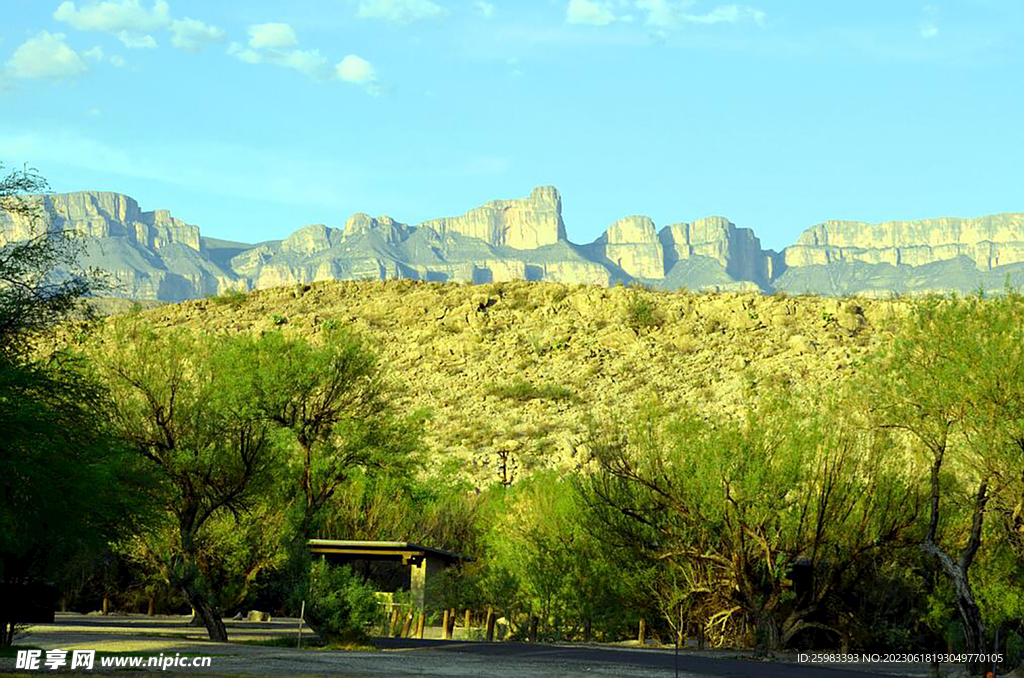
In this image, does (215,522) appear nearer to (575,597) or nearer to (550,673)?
(575,597)

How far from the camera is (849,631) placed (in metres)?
36.7

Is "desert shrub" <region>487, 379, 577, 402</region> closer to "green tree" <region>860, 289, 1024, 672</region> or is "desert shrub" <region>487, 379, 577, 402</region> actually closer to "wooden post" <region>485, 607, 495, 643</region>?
"wooden post" <region>485, 607, 495, 643</region>

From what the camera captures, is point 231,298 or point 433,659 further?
point 231,298

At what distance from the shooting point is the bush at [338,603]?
33656 mm

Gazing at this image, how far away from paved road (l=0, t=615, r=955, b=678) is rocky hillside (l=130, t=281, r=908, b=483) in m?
29.6

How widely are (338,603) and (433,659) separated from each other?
4516 millimetres

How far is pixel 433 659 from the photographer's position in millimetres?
30359

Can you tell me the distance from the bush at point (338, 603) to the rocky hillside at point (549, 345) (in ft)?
101

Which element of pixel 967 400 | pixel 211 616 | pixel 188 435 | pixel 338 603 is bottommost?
pixel 211 616

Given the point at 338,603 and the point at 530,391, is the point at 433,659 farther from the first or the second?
the point at 530,391

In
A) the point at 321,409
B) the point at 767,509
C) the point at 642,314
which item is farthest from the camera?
the point at 642,314

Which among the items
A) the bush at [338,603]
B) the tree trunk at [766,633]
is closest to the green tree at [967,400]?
the tree trunk at [766,633]

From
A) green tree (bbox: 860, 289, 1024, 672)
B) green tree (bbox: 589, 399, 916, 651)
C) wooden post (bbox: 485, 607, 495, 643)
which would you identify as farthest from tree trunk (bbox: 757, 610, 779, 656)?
wooden post (bbox: 485, 607, 495, 643)

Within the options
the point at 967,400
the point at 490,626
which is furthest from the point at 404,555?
the point at 967,400
